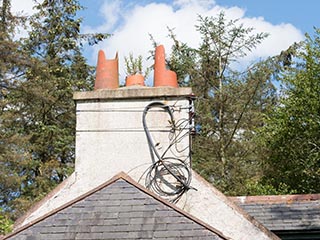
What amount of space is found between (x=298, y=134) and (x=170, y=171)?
14577 millimetres

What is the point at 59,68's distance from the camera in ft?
81.2

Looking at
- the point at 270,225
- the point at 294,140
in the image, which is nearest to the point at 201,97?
the point at 294,140

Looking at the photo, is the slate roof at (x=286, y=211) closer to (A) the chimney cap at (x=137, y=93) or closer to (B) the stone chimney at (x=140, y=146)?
(B) the stone chimney at (x=140, y=146)

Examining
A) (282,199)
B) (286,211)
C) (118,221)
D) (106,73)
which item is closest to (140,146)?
(106,73)

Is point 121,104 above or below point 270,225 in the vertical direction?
above

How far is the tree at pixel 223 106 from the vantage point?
2103cm

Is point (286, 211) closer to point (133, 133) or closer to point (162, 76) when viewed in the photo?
point (133, 133)

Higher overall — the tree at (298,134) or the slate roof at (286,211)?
the tree at (298,134)

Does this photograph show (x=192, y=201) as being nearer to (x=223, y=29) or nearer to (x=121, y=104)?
(x=121, y=104)

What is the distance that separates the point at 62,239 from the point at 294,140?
16784 mm

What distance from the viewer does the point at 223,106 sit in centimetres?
2177

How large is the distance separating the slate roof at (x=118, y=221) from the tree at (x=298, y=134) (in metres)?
14.6

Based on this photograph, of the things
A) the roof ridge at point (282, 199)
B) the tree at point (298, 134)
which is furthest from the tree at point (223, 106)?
the roof ridge at point (282, 199)

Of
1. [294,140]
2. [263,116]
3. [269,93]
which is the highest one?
[269,93]
